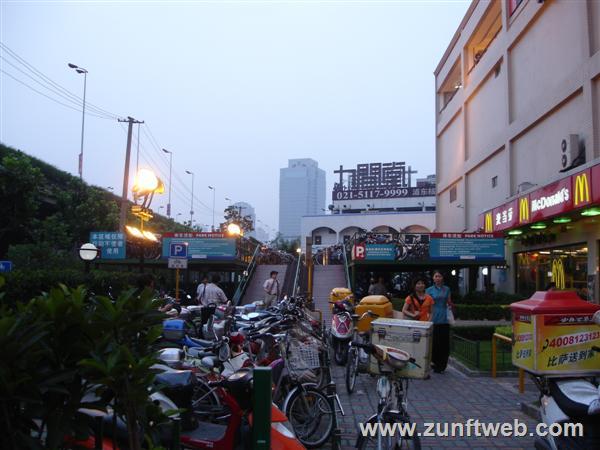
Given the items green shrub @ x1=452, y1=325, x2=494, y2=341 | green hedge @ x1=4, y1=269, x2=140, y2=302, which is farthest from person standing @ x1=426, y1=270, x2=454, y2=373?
green hedge @ x1=4, y1=269, x2=140, y2=302

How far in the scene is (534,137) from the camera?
20.3 meters

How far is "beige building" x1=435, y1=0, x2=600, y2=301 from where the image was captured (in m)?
15.7

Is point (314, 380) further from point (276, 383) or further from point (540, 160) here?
point (540, 160)

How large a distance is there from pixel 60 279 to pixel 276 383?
397 inches

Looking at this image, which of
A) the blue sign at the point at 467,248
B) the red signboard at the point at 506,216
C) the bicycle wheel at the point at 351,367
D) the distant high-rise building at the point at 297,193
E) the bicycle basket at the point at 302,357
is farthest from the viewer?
the distant high-rise building at the point at 297,193

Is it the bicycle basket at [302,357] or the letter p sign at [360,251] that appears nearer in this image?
the bicycle basket at [302,357]

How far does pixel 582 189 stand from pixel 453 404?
815 centimetres

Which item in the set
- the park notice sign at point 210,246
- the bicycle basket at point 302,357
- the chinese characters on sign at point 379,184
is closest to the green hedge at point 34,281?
the bicycle basket at point 302,357

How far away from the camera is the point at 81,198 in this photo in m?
35.0

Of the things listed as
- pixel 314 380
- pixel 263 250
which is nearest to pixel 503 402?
pixel 314 380

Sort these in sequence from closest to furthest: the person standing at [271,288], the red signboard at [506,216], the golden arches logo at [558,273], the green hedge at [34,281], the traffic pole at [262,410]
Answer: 1. the traffic pole at [262,410]
2. the green hedge at [34,281]
3. the person standing at [271,288]
4. the red signboard at [506,216]
5. the golden arches logo at [558,273]

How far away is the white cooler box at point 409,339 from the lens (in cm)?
454

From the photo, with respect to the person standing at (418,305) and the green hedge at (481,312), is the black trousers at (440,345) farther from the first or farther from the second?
the green hedge at (481,312)

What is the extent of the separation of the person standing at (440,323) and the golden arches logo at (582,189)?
220 inches
